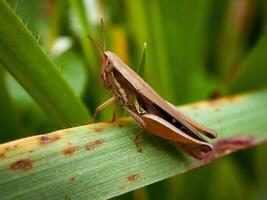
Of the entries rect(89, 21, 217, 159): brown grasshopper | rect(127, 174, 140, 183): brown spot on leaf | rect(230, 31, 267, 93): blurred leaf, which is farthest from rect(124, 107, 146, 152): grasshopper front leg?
rect(230, 31, 267, 93): blurred leaf

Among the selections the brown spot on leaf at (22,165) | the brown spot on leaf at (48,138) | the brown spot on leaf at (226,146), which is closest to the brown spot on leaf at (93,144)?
the brown spot on leaf at (48,138)

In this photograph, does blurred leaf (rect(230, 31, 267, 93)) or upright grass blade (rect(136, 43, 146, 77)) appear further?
blurred leaf (rect(230, 31, 267, 93))

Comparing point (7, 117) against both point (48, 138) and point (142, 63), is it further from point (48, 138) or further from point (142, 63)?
point (142, 63)

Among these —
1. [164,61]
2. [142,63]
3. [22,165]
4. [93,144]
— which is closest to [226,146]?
[142,63]

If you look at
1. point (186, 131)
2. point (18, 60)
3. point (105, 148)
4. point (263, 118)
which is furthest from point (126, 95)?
point (263, 118)

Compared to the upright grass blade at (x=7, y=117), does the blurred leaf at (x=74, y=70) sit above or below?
below

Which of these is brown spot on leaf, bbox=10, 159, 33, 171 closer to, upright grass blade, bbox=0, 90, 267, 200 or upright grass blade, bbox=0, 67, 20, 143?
upright grass blade, bbox=0, 90, 267, 200

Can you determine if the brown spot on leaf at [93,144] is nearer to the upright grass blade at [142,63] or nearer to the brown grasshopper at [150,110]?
the brown grasshopper at [150,110]
